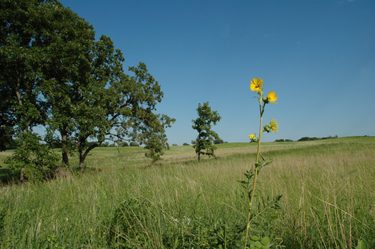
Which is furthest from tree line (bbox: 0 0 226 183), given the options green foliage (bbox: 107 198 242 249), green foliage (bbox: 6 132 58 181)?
green foliage (bbox: 107 198 242 249)

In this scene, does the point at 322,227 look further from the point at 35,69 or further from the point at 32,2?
the point at 32,2

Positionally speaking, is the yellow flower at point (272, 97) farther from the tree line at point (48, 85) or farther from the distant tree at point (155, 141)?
the distant tree at point (155, 141)

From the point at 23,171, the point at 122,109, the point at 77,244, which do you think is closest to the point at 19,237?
the point at 77,244

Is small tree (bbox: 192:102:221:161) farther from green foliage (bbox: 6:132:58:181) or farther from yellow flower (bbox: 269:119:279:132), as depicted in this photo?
yellow flower (bbox: 269:119:279:132)

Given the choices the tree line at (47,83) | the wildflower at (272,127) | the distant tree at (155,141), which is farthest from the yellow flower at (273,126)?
the distant tree at (155,141)

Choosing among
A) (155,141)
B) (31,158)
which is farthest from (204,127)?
(31,158)

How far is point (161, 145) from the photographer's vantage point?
19562 mm

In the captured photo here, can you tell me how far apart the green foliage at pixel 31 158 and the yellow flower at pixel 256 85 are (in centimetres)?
1269

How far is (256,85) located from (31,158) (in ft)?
45.9

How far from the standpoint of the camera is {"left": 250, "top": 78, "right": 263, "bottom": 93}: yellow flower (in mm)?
1410

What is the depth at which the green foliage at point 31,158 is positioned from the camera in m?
12.2

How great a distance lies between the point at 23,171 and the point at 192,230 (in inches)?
492

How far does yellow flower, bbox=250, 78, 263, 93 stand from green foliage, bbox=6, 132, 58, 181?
12.7 m

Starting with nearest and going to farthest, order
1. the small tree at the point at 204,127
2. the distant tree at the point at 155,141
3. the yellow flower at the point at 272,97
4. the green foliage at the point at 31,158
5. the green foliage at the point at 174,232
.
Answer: the yellow flower at the point at 272,97
the green foliage at the point at 174,232
the green foliage at the point at 31,158
the distant tree at the point at 155,141
the small tree at the point at 204,127
